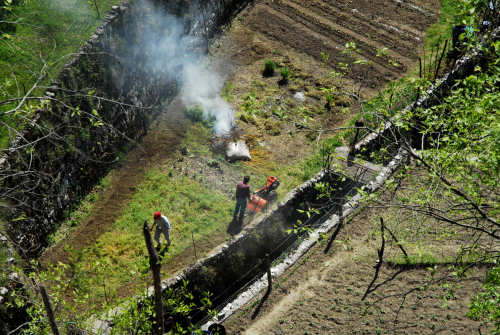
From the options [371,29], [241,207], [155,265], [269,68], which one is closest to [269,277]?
[241,207]

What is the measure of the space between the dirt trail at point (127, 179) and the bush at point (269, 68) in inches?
169

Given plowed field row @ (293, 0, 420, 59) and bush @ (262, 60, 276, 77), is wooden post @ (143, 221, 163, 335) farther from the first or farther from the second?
plowed field row @ (293, 0, 420, 59)

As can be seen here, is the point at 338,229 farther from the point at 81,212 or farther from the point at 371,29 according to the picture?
the point at 371,29

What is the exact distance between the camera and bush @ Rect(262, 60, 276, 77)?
1995 cm

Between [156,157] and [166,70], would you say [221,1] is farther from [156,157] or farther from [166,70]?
Answer: [156,157]

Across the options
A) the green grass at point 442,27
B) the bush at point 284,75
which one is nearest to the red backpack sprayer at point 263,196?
the bush at point 284,75

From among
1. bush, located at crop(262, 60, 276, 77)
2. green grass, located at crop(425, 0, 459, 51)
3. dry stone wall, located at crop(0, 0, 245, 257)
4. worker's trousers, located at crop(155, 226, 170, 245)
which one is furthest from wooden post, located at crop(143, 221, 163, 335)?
green grass, located at crop(425, 0, 459, 51)

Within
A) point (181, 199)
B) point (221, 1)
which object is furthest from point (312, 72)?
point (181, 199)

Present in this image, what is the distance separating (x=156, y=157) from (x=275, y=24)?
35.3 ft

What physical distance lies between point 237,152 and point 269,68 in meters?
5.49

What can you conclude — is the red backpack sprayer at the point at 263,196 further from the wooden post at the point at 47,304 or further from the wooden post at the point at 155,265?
the wooden post at the point at 47,304

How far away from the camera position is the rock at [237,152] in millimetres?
16281

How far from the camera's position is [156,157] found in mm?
16000

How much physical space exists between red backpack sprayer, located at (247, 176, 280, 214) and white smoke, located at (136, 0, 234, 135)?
3297 mm
